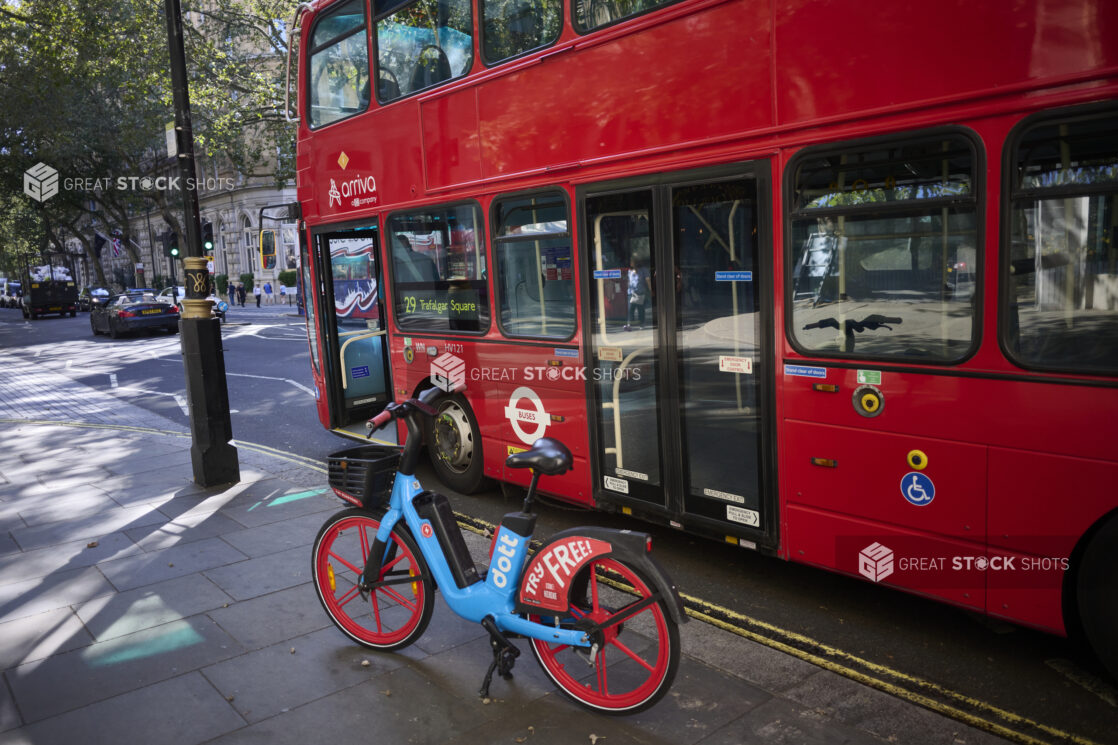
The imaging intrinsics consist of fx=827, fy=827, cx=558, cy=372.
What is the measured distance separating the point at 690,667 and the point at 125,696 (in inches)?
101

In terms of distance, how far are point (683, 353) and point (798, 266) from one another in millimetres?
920

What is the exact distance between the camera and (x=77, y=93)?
32.0 metres

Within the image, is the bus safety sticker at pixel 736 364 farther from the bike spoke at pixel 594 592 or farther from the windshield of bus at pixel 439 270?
the windshield of bus at pixel 439 270

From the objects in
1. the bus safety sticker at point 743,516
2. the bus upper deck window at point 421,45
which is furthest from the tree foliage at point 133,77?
the bus safety sticker at point 743,516

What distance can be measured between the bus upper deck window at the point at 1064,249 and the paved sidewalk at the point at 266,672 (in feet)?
5.15

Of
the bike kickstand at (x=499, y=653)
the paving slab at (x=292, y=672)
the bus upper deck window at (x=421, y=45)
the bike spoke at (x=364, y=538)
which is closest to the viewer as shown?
the bike kickstand at (x=499, y=653)

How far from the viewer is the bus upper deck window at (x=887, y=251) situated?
12.0 ft

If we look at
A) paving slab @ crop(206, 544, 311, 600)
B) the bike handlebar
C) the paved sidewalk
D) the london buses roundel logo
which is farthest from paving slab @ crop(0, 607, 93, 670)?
the london buses roundel logo

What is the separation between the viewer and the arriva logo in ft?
131

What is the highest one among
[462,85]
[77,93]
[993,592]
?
[77,93]

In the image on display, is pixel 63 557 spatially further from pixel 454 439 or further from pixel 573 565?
pixel 573 565

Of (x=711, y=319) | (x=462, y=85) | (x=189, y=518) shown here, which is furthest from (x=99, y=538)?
(x=711, y=319)

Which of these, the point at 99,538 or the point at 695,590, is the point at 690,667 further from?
the point at 99,538

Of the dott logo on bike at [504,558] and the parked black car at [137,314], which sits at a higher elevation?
the parked black car at [137,314]
